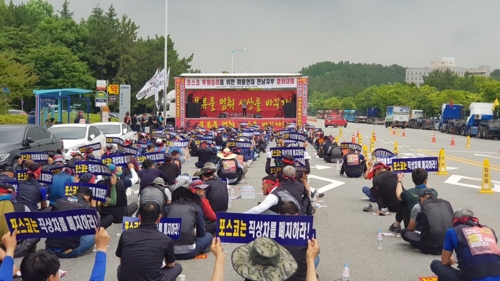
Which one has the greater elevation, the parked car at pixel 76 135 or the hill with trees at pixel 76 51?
the hill with trees at pixel 76 51

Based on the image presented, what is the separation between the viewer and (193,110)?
50812 millimetres

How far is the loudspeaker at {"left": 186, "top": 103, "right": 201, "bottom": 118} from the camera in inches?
1989

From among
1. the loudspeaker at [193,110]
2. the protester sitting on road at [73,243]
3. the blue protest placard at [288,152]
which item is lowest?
the protester sitting on road at [73,243]

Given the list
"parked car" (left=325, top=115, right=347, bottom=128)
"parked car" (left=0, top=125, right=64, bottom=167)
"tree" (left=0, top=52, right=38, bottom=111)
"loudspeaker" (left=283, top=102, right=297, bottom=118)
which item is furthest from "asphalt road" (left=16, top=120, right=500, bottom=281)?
"parked car" (left=325, top=115, right=347, bottom=128)

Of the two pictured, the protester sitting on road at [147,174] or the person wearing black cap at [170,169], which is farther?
the person wearing black cap at [170,169]

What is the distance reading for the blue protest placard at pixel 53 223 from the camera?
249 inches

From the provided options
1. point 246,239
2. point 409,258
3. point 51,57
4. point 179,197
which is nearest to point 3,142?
point 179,197

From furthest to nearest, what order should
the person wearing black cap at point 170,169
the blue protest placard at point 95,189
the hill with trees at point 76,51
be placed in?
the hill with trees at point 76,51, the person wearing black cap at point 170,169, the blue protest placard at point 95,189

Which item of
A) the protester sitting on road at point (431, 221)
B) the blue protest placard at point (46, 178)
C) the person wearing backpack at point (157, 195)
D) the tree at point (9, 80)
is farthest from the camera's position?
the tree at point (9, 80)

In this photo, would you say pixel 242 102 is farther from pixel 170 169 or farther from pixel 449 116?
pixel 170 169

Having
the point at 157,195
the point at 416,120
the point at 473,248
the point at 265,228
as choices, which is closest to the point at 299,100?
the point at 157,195

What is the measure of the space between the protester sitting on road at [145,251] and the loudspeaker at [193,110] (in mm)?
43829

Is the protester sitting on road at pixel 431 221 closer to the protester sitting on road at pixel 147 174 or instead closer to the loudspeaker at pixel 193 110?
the protester sitting on road at pixel 147 174

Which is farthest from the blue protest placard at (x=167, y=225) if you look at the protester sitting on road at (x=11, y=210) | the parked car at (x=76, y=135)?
the parked car at (x=76, y=135)
